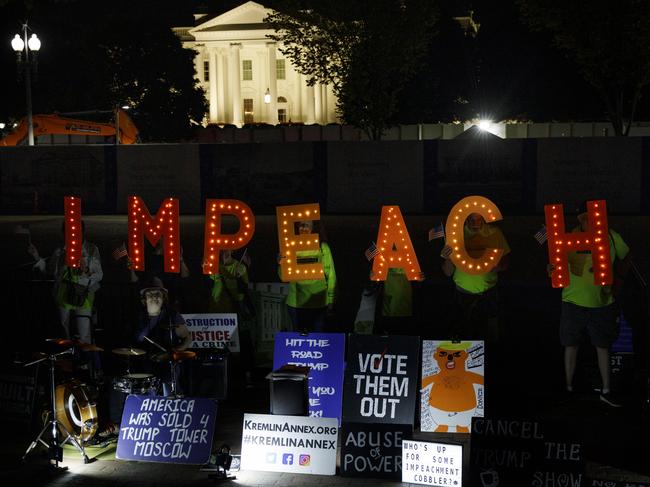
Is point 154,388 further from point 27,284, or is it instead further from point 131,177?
point 131,177

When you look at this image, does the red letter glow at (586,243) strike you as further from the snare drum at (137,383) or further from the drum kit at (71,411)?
the drum kit at (71,411)

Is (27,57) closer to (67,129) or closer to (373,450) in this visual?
(67,129)

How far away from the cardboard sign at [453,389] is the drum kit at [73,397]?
2388 mm

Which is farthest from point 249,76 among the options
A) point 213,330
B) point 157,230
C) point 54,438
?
point 54,438

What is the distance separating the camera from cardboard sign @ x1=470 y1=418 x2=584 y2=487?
7402 millimetres

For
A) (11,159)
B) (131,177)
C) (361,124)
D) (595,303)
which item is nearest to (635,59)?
(361,124)

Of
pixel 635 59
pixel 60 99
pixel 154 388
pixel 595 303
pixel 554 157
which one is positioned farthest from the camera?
pixel 60 99

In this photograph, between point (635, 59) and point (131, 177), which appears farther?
point (635, 59)

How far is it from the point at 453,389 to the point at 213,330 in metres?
3.20

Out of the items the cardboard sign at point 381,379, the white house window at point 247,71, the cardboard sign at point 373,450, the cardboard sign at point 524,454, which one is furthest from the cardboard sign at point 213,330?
the white house window at point 247,71

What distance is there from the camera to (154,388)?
9.40 meters

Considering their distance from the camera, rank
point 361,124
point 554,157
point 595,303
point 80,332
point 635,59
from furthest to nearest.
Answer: point 361,124 < point 635,59 < point 554,157 < point 80,332 < point 595,303

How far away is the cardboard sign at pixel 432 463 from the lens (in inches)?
310

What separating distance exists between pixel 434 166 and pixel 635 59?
60.4ft
